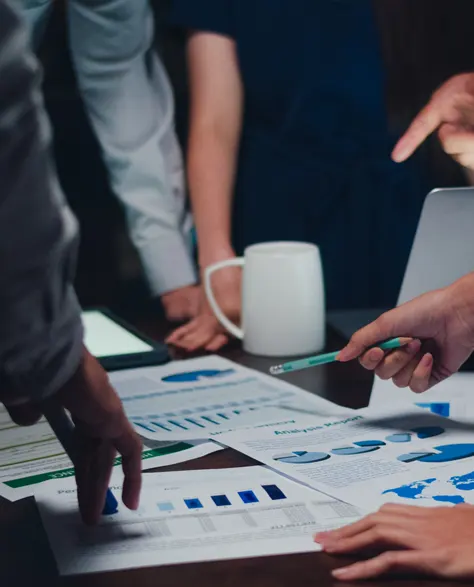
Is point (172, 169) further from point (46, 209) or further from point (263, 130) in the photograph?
point (46, 209)

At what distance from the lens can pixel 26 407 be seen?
663 mm

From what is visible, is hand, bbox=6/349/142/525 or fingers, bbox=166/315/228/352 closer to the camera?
hand, bbox=6/349/142/525

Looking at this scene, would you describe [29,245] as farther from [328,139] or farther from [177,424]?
[328,139]

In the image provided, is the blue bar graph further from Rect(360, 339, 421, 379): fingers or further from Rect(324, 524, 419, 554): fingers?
Rect(360, 339, 421, 379): fingers

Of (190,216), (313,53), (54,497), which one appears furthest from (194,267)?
(54,497)

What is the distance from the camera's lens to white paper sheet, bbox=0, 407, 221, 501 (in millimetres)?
781

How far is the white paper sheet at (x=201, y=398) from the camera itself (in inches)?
36.1

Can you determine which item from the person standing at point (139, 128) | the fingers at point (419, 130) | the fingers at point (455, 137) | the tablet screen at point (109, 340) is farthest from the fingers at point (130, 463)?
the person standing at point (139, 128)

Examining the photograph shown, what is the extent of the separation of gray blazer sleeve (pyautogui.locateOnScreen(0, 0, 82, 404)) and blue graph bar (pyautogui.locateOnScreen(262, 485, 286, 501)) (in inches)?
8.7

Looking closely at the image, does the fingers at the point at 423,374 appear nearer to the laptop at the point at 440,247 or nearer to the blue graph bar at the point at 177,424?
the laptop at the point at 440,247

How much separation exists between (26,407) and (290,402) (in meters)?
0.38

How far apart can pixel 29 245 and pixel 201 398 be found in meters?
0.52

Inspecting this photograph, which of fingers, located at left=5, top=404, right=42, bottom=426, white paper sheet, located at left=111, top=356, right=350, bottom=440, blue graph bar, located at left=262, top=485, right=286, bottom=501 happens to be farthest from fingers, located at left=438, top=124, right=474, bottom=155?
fingers, located at left=5, top=404, right=42, bottom=426

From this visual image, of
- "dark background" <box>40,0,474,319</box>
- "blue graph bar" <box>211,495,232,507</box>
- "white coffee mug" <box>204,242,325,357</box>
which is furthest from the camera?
"dark background" <box>40,0,474,319</box>
